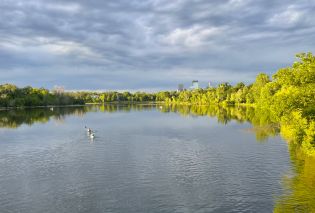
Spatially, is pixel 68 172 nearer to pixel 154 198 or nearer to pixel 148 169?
pixel 148 169

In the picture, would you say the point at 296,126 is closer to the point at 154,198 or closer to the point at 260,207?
the point at 260,207

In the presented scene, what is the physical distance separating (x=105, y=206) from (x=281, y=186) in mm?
19870

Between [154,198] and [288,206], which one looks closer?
[288,206]

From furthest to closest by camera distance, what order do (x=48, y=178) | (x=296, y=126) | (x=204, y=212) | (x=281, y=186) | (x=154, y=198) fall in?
(x=296, y=126)
(x=48, y=178)
(x=281, y=186)
(x=154, y=198)
(x=204, y=212)

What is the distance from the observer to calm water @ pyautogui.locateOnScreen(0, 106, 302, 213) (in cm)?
3738

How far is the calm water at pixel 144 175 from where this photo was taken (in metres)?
37.4

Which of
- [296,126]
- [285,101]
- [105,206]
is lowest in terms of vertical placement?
[105,206]

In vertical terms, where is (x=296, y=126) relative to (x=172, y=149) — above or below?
above

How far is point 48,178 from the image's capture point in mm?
47656

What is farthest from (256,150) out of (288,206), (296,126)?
(288,206)

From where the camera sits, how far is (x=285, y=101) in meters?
50.1

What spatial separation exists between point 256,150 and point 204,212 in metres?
33.3

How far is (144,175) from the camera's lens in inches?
1903

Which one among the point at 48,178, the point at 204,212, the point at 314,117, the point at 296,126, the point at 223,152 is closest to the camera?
the point at 204,212
